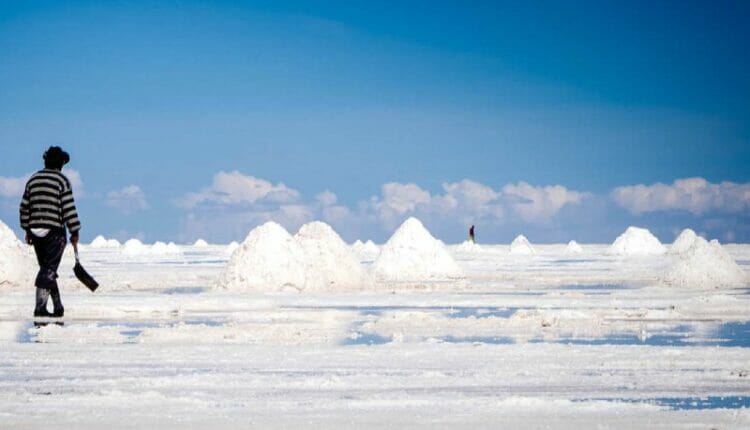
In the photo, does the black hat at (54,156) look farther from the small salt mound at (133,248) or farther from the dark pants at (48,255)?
the small salt mound at (133,248)

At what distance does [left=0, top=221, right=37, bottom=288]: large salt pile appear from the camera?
19.6m

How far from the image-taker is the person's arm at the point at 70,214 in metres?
12.0

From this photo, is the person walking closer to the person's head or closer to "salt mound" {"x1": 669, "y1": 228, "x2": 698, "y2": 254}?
the person's head

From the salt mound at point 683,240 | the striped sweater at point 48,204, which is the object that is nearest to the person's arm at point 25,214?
the striped sweater at point 48,204

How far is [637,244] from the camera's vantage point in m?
66.0

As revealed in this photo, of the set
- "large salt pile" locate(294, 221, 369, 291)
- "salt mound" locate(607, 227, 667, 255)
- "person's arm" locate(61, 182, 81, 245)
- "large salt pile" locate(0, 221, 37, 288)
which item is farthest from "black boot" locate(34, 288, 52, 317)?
"salt mound" locate(607, 227, 667, 255)

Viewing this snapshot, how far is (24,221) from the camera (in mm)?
12102

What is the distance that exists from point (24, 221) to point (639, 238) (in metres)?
57.0

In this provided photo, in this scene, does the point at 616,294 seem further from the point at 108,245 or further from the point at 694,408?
the point at 108,245

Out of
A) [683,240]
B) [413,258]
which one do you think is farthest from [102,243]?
[413,258]

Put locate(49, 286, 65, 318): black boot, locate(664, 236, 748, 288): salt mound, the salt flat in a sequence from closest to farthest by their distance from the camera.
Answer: the salt flat → locate(49, 286, 65, 318): black boot → locate(664, 236, 748, 288): salt mound

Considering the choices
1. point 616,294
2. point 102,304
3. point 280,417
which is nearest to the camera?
point 280,417

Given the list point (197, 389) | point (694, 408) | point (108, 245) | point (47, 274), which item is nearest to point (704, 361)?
point (694, 408)

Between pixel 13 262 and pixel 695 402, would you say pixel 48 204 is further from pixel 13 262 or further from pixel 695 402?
pixel 13 262
